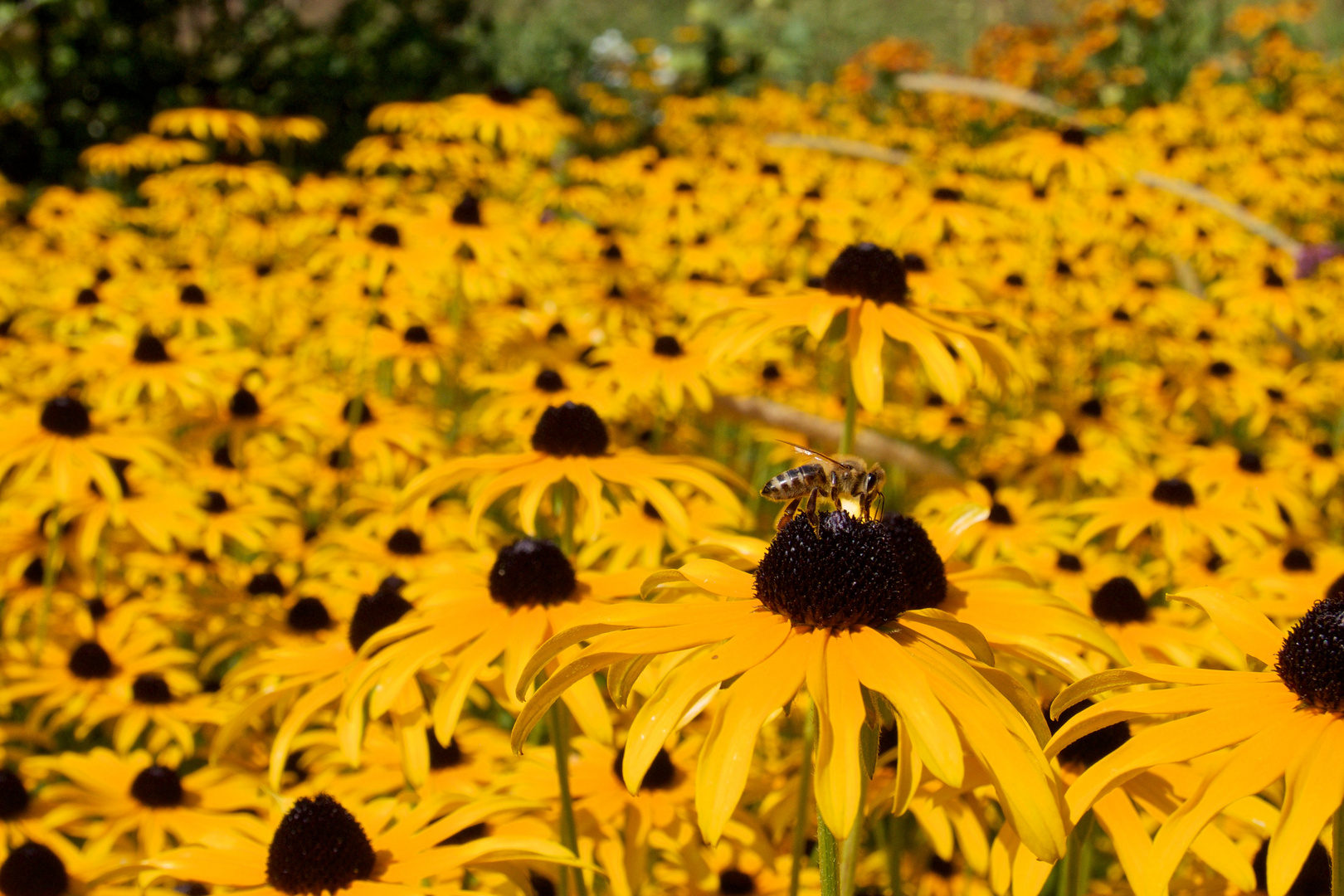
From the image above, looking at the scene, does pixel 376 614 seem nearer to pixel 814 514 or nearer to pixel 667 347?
pixel 814 514

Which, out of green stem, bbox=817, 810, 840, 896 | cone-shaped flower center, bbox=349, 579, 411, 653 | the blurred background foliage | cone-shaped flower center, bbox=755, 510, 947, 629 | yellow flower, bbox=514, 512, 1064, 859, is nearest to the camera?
yellow flower, bbox=514, 512, 1064, 859

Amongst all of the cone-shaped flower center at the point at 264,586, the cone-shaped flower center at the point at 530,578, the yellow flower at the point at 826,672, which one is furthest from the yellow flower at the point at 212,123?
the yellow flower at the point at 826,672

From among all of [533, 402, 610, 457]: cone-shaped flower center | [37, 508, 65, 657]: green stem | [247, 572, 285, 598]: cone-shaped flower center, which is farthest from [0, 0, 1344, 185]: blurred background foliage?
[533, 402, 610, 457]: cone-shaped flower center

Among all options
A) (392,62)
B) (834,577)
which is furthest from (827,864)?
(392,62)

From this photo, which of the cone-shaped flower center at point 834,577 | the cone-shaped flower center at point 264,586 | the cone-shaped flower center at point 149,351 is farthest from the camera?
the cone-shaped flower center at point 149,351

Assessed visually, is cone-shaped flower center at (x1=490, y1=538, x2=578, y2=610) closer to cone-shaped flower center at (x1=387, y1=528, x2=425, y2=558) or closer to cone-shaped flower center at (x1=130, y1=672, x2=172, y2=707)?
cone-shaped flower center at (x1=130, y1=672, x2=172, y2=707)

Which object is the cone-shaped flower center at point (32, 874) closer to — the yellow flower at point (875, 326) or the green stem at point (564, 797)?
the green stem at point (564, 797)
